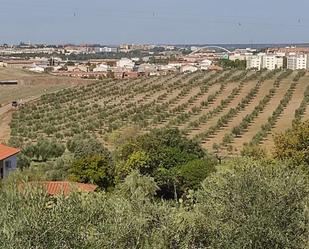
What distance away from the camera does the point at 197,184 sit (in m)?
27.6

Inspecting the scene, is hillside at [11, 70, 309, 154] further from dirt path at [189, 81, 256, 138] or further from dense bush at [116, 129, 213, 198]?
dense bush at [116, 129, 213, 198]

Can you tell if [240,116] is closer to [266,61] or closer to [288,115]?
[288,115]

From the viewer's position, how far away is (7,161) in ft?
104

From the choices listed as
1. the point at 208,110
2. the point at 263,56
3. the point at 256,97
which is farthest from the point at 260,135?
the point at 263,56

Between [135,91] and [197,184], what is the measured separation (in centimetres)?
5211

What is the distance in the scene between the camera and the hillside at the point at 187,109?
1934 inches

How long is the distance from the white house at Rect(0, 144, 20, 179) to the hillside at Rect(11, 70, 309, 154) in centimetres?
1192

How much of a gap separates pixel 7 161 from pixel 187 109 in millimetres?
32903

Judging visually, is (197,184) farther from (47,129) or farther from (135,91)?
(135,91)

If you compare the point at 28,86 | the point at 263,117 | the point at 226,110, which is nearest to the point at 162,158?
the point at 263,117

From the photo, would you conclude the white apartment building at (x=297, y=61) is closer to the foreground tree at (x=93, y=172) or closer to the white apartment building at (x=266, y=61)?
the white apartment building at (x=266, y=61)

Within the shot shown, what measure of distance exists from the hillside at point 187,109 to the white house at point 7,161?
11920 millimetres

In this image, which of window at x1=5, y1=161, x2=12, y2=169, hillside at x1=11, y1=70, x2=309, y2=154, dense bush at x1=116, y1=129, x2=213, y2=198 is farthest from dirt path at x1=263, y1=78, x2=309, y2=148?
window at x1=5, y1=161, x2=12, y2=169

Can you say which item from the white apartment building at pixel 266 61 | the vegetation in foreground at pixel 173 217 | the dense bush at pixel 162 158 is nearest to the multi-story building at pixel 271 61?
the white apartment building at pixel 266 61
